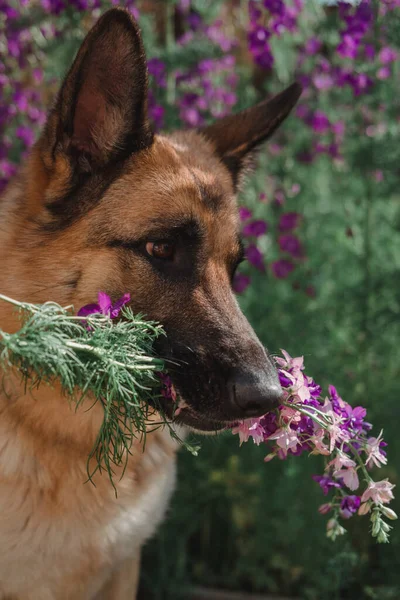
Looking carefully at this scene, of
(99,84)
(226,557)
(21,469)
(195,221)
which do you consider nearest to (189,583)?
(226,557)

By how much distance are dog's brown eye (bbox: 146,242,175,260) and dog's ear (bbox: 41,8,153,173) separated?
13.9 inches

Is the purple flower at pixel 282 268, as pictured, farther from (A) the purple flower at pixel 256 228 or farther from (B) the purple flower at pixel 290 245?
(A) the purple flower at pixel 256 228

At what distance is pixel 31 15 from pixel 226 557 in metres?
3.30

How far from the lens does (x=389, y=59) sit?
3443 mm

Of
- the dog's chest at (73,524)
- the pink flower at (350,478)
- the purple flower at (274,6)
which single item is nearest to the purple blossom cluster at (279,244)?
the purple flower at (274,6)

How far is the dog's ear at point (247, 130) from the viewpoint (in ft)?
8.71

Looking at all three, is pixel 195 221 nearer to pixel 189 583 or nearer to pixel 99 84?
pixel 99 84

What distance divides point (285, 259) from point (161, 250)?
2013 millimetres

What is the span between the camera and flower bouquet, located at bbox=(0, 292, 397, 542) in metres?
1.53

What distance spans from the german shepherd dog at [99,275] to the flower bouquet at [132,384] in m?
0.12

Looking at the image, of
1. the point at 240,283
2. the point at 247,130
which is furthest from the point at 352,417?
the point at 240,283

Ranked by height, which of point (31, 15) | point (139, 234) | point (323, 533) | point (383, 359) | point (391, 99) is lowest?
point (323, 533)

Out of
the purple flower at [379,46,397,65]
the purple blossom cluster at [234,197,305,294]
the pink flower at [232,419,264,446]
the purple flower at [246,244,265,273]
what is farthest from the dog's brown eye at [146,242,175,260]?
the purple flower at [379,46,397,65]

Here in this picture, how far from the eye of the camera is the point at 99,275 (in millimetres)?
2072
